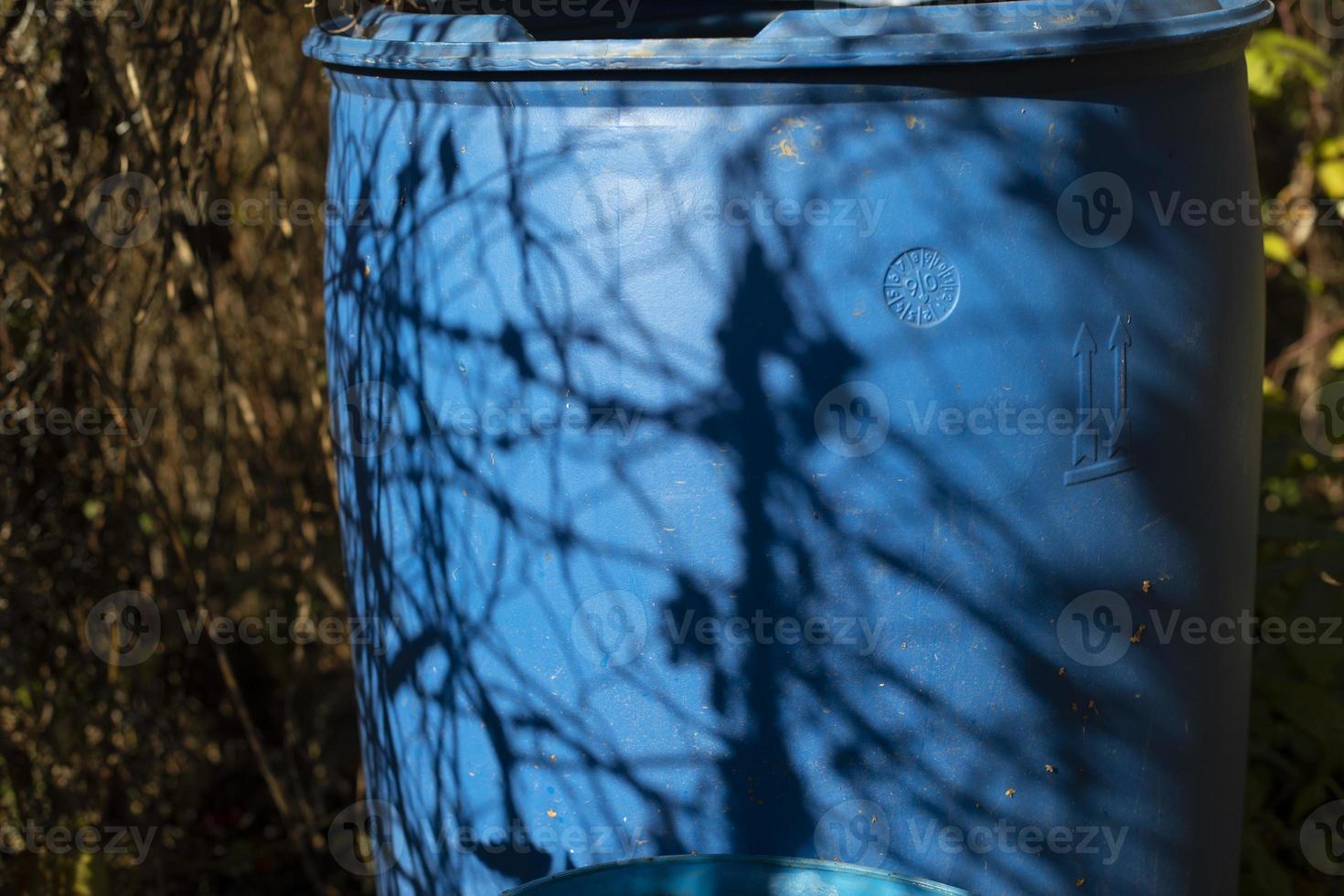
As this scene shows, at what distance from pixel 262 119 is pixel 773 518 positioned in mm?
1295

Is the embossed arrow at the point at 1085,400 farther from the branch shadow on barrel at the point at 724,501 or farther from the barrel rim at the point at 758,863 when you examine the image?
the barrel rim at the point at 758,863

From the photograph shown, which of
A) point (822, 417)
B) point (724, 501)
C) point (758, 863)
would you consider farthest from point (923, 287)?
point (758, 863)

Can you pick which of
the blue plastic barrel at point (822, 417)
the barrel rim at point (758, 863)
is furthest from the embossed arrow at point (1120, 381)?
the barrel rim at point (758, 863)

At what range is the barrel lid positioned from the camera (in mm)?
1180

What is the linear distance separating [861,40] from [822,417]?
34 cm

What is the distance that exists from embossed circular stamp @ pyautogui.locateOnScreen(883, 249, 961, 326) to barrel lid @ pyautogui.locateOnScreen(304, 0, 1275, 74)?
177 mm

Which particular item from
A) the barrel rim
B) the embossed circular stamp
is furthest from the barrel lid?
the barrel rim

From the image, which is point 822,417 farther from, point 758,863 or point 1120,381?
point 758,863

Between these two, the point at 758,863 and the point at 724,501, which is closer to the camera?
the point at 758,863

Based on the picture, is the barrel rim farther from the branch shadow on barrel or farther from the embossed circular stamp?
the embossed circular stamp

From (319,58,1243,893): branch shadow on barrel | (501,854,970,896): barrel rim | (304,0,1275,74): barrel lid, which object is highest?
(304,0,1275,74): barrel lid

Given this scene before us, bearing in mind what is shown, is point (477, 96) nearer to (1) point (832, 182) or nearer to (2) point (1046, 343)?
(1) point (832, 182)

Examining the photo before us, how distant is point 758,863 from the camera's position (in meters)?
1.18

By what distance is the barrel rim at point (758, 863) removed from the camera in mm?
1145
